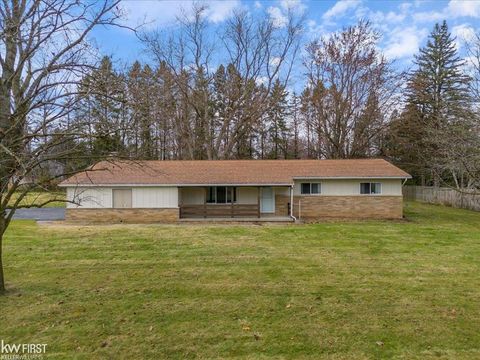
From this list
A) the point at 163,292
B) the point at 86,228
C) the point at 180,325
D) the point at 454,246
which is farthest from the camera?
the point at 86,228

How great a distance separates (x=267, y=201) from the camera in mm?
20344

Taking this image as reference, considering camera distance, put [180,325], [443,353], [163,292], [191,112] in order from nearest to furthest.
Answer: [443,353] → [180,325] → [163,292] → [191,112]

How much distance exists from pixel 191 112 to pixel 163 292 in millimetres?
29432

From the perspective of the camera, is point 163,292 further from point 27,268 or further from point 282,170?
point 282,170

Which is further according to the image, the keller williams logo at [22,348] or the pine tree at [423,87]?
the pine tree at [423,87]

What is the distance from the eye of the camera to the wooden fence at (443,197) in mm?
23703

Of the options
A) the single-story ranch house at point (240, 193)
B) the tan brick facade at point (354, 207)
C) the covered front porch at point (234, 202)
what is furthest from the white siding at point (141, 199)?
the tan brick facade at point (354, 207)

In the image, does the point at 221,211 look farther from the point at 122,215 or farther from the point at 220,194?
the point at 122,215

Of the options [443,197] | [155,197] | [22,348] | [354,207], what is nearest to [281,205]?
[354,207]

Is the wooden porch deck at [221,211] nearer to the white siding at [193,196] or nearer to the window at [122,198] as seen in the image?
the white siding at [193,196]

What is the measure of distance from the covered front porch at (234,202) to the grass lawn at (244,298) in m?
6.78

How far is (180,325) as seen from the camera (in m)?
5.19

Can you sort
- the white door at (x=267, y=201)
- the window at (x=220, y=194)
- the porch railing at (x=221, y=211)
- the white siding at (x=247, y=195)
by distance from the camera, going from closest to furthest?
the porch railing at (x=221, y=211)
the window at (x=220, y=194)
the white siding at (x=247, y=195)
the white door at (x=267, y=201)

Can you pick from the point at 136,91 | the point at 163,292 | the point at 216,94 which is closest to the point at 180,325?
the point at 163,292
